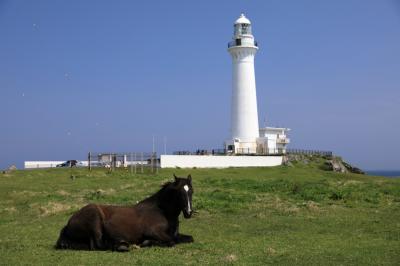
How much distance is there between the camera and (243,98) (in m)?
72.8

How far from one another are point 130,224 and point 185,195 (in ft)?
4.86

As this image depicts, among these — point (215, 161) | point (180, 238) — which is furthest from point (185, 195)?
point (215, 161)

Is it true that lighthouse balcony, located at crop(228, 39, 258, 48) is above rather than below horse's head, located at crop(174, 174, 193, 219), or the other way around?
above

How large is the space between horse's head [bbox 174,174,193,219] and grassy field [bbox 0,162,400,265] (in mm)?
917

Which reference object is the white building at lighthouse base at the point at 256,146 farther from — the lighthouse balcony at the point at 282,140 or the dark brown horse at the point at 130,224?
the dark brown horse at the point at 130,224

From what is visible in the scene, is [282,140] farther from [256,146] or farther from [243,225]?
[243,225]

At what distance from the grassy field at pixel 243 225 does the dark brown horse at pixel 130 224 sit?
0.45 metres

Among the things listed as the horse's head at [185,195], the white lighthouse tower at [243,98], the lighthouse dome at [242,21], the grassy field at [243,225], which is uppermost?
the lighthouse dome at [242,21]

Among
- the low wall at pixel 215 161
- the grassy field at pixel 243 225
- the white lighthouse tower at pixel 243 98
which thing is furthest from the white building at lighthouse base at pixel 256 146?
the grassy field at pixel 243 225

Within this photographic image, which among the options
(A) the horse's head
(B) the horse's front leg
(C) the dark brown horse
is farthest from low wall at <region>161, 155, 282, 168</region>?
(A) the horse's head

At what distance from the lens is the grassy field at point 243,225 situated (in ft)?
36.2

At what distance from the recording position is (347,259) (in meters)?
10.9

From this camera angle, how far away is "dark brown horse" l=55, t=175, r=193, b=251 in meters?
12.1

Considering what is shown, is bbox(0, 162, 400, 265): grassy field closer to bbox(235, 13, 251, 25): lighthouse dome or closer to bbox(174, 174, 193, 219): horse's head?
bbox(174, 174, 193, 219): horse's head
